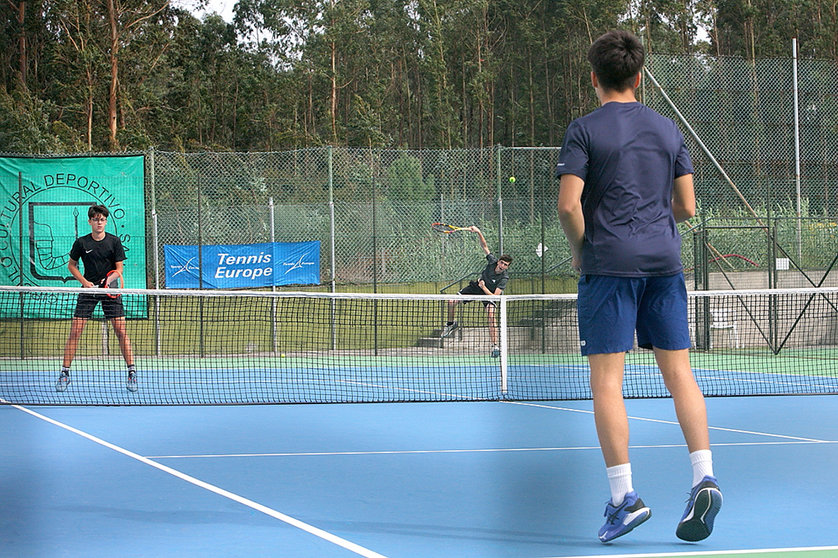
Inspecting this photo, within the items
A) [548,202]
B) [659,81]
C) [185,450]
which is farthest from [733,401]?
[548,202]

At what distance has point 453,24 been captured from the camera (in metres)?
44.0

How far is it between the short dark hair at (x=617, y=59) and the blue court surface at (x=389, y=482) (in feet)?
5.10

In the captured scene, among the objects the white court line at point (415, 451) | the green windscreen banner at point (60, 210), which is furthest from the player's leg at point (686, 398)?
the green windscreen banner at point (60, 210)

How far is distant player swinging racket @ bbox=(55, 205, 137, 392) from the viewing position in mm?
9031

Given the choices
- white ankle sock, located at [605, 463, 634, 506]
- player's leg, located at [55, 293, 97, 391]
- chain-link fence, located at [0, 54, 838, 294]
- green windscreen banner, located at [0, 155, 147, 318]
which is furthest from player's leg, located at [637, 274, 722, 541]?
green windscreen banner, located at [0, 155, 147, 318]

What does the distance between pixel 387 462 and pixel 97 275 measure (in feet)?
15.9

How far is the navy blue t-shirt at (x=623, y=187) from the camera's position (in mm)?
3611

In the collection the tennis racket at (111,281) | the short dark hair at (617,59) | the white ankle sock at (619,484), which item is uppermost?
the short dark hair at (617,59)

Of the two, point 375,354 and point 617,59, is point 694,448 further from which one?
→ point 375,354

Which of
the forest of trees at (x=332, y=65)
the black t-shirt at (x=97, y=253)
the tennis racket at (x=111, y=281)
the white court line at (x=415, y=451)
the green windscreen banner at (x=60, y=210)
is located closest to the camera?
the white court line at (x=415, y=451)

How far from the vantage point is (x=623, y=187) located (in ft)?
12.0

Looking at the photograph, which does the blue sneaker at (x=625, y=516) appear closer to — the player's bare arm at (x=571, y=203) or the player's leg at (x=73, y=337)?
the player's bare arm at (x=571, y=203)

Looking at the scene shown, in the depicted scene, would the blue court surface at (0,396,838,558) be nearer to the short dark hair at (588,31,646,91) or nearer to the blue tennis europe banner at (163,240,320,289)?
the short dark hair at (588,31,646,91)

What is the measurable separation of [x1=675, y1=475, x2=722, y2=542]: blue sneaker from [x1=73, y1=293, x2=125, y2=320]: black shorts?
20.1 ft
